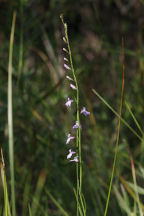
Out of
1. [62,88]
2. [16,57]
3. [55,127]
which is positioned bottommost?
[55,127]

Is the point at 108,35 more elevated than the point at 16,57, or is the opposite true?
the point at 108,35

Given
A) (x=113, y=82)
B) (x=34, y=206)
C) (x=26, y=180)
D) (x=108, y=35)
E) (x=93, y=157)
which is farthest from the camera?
(x=108, y=35)

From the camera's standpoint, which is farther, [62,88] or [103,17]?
[103,17]

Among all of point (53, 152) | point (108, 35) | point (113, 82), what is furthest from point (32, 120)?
point (108, 35)

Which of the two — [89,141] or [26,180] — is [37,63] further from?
[26,180]

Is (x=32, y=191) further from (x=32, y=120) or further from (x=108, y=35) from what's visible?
(x=108, y=35)

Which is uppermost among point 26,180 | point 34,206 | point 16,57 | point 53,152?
point 16,57

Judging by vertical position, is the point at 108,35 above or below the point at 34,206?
above

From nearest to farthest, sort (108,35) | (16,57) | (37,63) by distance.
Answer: (16,57)
(37,63)
(108,35)

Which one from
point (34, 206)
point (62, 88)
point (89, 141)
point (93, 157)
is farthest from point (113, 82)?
point (34, 206)
